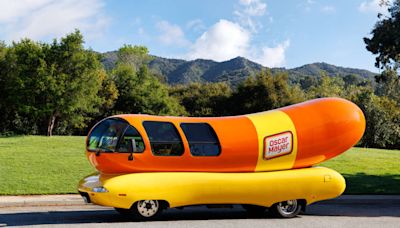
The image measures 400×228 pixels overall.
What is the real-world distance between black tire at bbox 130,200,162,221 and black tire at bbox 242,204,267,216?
1999 mm

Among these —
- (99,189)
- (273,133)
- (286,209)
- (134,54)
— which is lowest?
(286,209)

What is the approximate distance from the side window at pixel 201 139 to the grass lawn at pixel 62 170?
5579mm

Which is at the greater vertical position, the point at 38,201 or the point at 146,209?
the point at 146,209

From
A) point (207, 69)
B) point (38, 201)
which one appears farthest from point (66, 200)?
point (207, 69)

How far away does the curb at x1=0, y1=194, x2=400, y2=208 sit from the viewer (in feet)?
38.3

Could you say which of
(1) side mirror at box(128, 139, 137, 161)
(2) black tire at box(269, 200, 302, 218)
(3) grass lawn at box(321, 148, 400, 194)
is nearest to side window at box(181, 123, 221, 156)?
(1) side mirror at box(128, 139, 137, 161)

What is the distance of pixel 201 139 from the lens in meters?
9.62

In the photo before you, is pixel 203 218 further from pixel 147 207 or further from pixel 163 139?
pixel 163 139

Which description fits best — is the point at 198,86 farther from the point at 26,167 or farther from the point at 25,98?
the point at 26,167

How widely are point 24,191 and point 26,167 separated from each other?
395cm

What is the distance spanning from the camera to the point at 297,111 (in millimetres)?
10344

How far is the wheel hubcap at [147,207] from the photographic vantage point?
9180 mm

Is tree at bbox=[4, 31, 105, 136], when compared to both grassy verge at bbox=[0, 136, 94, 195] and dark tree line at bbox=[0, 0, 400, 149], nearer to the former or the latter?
dark tree line at bbox=[0, 0, 400, 149]

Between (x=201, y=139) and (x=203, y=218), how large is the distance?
5.74 ft
